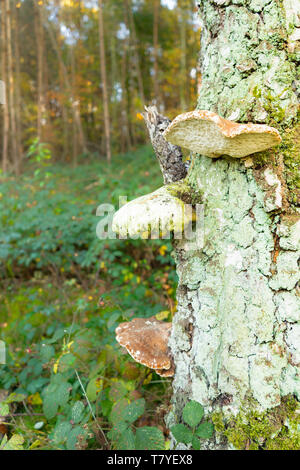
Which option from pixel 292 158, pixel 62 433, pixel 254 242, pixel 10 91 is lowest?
pixel 62 433

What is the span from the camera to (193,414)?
1373 mm

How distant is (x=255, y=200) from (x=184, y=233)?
14.9 inches

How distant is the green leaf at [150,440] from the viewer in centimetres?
143

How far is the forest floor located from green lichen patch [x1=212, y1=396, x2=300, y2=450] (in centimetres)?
39

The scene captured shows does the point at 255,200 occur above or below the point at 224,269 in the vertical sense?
above

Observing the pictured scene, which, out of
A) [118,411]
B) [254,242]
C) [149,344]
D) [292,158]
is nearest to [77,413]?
[118,411]

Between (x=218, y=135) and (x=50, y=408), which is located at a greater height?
(x=218, y=135)

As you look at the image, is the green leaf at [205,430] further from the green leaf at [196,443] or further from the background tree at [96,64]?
the background tree at [96,64]

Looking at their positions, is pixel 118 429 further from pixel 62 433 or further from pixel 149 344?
pixel 149 344

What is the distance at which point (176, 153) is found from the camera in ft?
5.40

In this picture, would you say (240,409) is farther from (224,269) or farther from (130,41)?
(130,41)

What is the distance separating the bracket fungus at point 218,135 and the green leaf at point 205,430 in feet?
4.02

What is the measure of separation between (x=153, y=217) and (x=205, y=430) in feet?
3.23
